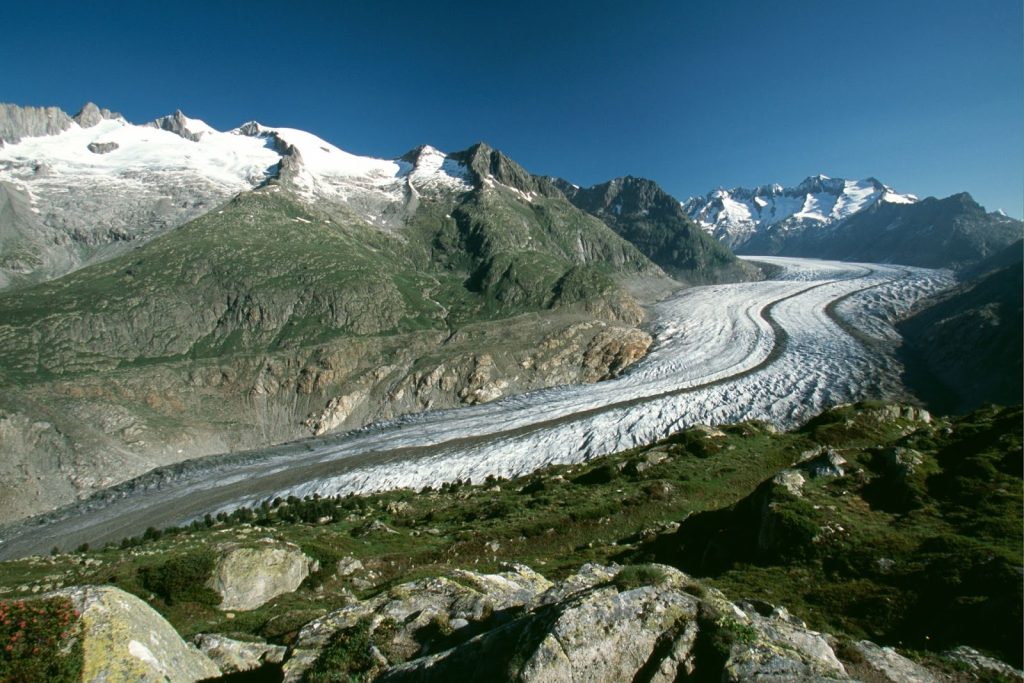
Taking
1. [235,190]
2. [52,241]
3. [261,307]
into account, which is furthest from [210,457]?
[235,190]

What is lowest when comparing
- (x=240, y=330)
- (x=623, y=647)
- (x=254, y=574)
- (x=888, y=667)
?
(x=254, y=574)

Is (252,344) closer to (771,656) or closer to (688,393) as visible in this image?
(688,393)

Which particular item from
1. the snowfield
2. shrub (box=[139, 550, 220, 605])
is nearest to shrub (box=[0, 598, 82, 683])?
shrub (box=[139, 550, 220, 605])

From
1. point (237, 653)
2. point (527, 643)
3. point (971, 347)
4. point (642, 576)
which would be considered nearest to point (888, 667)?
point (642, 576)

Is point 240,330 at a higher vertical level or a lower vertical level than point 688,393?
higher

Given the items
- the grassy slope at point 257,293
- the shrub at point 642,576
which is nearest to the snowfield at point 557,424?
the grassy slope at point 257,293

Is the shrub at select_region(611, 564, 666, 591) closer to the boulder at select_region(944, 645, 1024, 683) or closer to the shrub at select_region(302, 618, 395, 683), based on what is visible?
the shrub at select_region(302, 618, 395, 683)

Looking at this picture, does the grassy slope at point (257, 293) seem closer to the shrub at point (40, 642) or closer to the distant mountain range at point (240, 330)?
the distant mountain range at point (240, 330)
